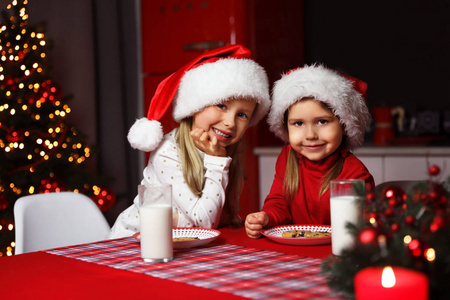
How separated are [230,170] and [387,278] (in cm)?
116

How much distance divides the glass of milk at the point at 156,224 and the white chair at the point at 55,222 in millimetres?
676

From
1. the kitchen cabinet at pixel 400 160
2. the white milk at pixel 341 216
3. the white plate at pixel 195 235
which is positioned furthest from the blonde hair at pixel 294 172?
the kitchen cabinet at pixel 400 160

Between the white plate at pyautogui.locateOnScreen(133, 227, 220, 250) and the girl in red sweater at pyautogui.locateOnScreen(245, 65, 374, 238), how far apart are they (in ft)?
0.74

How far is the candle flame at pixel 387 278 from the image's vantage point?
733 mm

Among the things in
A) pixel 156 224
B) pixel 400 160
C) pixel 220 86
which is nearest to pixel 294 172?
pixel 220 86

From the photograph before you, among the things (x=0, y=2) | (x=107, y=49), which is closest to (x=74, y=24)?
(x=107, y=49)

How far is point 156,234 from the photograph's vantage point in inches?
46.4

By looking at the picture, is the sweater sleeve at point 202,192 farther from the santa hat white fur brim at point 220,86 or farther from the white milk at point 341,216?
the white milk at point 341,216

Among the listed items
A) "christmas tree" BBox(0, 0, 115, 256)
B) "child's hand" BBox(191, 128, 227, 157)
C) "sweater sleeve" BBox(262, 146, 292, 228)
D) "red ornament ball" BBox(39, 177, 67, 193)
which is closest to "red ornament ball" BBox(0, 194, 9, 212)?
"christmas tree" BBox(0, 0, 115, 256)

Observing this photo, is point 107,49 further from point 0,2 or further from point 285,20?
point 285,20

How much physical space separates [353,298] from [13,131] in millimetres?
2438

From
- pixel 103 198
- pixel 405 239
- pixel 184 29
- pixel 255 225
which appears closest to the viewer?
pixel 405 239

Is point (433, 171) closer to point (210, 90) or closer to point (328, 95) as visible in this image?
point (328, 95)

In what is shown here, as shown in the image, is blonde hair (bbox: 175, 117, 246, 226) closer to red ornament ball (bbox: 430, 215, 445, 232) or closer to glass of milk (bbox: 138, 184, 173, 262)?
glass of milk (bbox: 138, 184, 173, 262)
